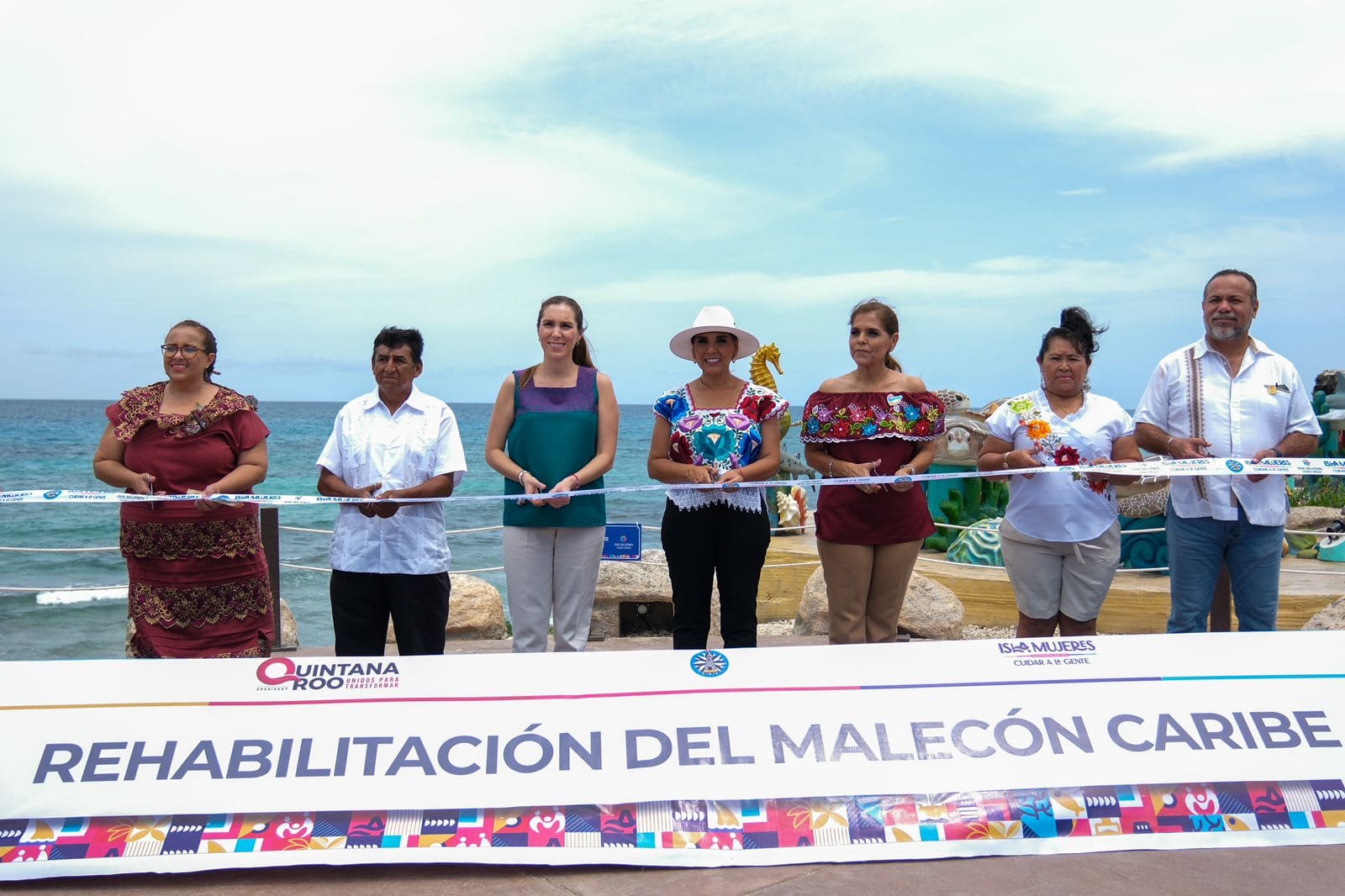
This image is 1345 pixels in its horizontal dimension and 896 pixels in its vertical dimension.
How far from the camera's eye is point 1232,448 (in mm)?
4258

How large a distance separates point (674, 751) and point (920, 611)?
429 cm

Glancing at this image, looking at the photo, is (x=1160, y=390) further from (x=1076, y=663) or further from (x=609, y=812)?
(x=609, y=812)

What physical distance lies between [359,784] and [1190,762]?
8.27 feet

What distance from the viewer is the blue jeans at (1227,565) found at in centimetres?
420

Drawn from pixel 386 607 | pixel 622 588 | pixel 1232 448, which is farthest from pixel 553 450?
pixel 622 588

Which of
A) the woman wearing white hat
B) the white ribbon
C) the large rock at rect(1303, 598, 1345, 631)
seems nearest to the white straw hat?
the woman wearing white hat

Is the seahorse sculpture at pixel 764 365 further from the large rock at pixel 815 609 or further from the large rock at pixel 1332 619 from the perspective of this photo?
the large rock at pixel 1332 619

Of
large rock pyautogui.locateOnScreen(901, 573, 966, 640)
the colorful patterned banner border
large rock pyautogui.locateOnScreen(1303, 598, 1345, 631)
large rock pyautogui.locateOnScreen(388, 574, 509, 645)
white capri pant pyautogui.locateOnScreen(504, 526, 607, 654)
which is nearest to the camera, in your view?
the colorful patterned banner border

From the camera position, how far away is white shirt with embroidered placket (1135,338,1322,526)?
416 cm

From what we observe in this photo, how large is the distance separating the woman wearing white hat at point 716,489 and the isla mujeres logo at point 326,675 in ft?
4.00

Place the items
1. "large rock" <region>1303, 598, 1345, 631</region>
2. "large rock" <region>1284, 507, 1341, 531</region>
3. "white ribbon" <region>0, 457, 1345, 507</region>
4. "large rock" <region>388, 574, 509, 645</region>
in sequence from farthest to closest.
Result: "large rock" <region>1284, 507, 1341, 531</region>, "large rock" <region>388, 574, 509, 645</region>, "large rock" <region>1303, 598, 1345, 631</region>, "white ribbon" <region>0, 457, 1345, 507</region>

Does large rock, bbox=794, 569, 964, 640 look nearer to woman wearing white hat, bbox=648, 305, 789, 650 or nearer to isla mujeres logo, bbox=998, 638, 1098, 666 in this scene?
woman wearing white hat, bbox=648, 305, 789, 650

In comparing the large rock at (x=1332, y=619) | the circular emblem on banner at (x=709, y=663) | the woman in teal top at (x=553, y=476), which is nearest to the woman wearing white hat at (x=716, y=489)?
the woman in teal top at (x=553, y=476)

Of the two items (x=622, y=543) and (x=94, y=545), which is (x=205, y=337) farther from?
(x=94, y=545)
